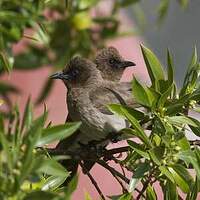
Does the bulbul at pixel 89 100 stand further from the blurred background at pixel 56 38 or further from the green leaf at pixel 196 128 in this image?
the green leaf at pixel 196 128

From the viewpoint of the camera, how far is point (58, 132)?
73.4 inches

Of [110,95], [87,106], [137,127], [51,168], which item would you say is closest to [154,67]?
[137,127]

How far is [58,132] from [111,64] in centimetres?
212

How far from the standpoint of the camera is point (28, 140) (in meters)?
1.75

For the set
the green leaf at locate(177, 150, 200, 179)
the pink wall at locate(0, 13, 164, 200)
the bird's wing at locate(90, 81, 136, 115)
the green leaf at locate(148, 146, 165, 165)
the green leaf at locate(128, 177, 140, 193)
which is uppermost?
the green leaf at locate(177, 150, 200, 179)

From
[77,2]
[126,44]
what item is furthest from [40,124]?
[126,44]

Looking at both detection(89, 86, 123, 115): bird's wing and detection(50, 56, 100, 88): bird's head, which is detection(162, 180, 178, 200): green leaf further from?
detection(50, 56, 100, 88): bird's head

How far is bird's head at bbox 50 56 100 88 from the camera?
360cm

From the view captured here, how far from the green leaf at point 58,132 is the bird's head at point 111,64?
2.08 m

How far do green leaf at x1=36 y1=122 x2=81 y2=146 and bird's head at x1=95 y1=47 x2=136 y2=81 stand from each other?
6.83ft

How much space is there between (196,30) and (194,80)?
7749 mm

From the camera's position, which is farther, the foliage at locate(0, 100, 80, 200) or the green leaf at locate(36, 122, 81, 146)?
the green leaf at locate(36, 122, 81, 146)

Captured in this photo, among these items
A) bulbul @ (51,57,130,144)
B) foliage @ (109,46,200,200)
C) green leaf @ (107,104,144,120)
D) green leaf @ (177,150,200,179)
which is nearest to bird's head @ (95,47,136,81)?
bulbul @ (51,57,130,144)

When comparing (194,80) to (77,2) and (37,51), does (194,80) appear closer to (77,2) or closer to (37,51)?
(77,2)
